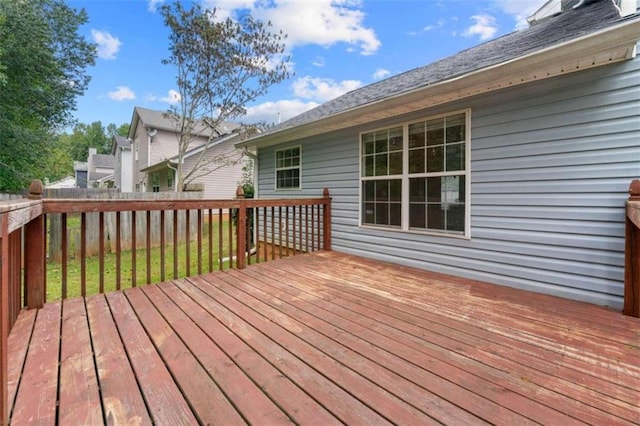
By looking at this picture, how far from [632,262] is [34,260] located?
486 cm


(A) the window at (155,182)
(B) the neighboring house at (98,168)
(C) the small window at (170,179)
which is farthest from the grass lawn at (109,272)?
(B) the neighboring house at (98,168)

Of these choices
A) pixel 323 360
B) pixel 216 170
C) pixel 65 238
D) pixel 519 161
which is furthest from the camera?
pixel 216 170

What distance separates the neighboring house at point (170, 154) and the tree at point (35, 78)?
333cm

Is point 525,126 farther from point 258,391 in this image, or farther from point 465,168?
point 258,391

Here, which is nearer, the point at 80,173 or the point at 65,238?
the point at 65,238

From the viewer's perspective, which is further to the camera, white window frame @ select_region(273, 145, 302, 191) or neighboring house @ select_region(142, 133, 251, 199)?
neighboring house @ select_region(142, 133, 251, 199)

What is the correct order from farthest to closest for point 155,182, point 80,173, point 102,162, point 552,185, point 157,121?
point 80,173
point 102,162
point 155,182
point 157,121
point 552,185

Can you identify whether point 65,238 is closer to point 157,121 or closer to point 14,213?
point 14,213

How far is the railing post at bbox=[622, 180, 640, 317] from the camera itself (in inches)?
94.7

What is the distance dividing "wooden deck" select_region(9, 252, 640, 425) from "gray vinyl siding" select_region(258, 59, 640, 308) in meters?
0.36

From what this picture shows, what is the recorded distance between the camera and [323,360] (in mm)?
1804

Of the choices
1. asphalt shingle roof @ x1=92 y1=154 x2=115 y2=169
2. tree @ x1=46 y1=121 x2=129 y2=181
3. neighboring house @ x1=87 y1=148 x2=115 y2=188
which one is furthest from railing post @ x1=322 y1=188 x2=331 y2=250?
tree @ x1=46 y1=121 x2=129 y2=181

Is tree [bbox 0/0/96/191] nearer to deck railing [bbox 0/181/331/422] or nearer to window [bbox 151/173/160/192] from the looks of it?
window [bbox 151/173/160/192]

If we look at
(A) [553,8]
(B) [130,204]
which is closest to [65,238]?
(B) [130,204]
